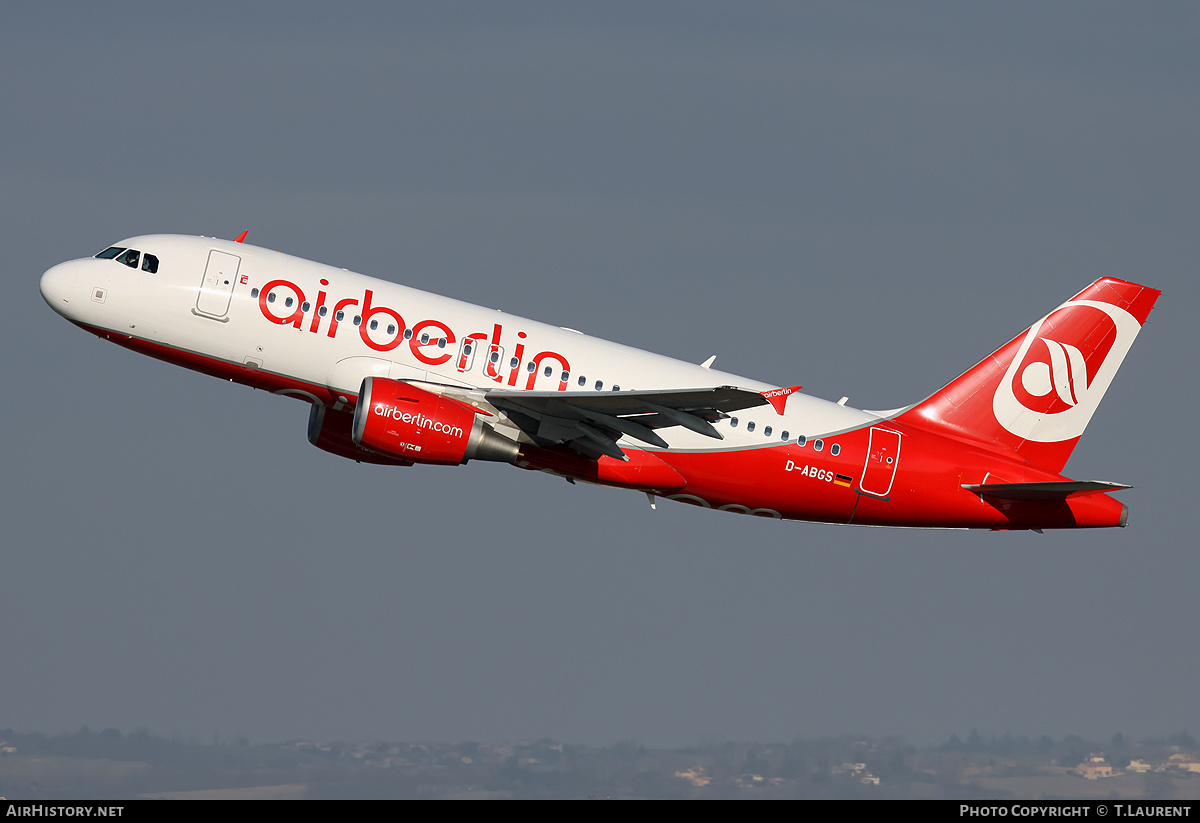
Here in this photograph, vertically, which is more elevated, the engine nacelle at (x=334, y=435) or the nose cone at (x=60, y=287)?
the nose cone at (x=60, y=287)

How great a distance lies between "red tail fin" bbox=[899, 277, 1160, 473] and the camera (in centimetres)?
4331

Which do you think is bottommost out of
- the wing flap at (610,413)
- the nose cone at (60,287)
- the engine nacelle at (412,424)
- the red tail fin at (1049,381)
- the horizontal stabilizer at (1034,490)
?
the engine nacelle at (412,424)

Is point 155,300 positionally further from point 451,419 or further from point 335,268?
point 451,419

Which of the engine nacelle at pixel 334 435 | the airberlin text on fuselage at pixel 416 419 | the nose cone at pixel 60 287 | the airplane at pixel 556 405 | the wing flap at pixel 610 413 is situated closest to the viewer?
the wing flap at pixel 610 413

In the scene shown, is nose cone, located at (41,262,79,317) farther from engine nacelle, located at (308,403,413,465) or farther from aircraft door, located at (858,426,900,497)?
aircraft door, located at (858,426,900,497)

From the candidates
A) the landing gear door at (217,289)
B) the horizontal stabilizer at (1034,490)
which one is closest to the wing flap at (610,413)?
the landing gear door at (217,289)

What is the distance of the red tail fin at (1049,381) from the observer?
43.3m

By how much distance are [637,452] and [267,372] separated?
11.1m

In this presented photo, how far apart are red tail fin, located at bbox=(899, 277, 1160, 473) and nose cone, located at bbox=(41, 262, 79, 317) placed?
25611 millimetres

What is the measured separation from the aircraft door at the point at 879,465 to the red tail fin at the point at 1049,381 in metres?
1.56

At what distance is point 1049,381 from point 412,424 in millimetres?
21167

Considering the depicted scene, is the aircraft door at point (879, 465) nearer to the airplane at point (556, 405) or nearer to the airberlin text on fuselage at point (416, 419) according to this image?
the airplane at point (556, 405)

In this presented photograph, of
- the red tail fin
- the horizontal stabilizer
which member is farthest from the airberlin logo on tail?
the horizontal stabilizer
